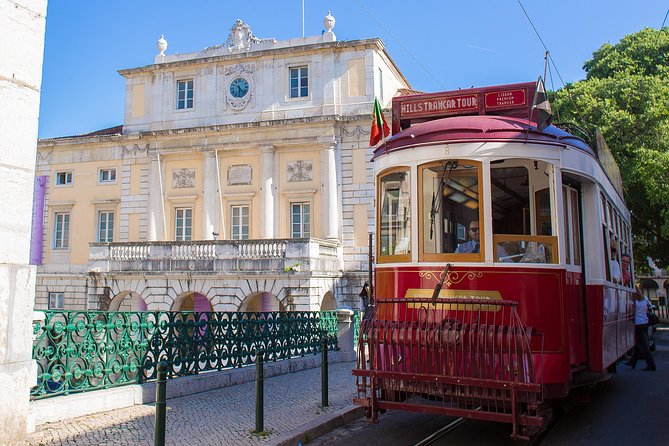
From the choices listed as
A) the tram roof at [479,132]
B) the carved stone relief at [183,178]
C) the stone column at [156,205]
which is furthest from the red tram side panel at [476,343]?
the stone column at [156,205]

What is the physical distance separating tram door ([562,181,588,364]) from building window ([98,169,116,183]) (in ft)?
100

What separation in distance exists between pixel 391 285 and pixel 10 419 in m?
4.19

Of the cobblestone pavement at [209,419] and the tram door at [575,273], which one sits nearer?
the cobblestone pavement at [209,419]

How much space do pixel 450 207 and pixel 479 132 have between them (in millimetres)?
912

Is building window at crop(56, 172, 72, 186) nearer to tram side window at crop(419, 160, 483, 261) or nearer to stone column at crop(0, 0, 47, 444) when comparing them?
stone column at crop(0, 0, 47, 444)

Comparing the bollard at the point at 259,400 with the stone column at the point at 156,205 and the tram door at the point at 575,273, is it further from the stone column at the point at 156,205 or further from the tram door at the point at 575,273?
the stone column at the point at 156,205

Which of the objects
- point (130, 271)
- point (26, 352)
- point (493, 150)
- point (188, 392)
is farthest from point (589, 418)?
point (130, 271)

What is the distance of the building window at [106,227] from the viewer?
3416 centimetres

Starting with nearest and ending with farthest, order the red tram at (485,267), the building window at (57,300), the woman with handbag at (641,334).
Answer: the red tram at (485,267) < the woman with handbag at (641,334) < the building window at (57,300)

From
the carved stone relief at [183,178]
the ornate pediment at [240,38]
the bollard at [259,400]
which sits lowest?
the bollard at [259,400]

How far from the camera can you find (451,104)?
7.95 metres

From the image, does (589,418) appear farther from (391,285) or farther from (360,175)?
(360,175)

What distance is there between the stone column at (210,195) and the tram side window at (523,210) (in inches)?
1010

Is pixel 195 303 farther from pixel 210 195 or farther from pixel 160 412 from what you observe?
pixel 160 412
